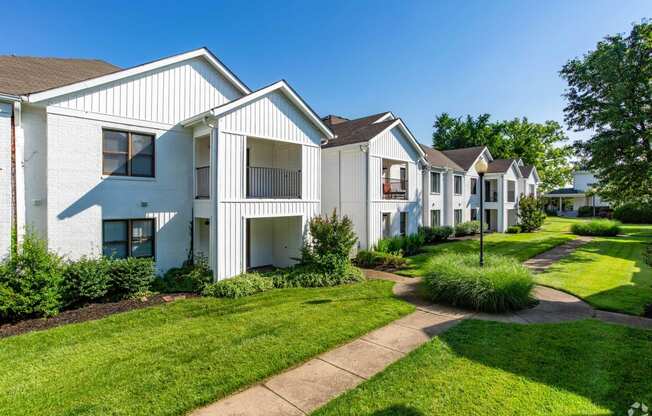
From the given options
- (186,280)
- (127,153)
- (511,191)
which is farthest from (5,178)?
(511,191)

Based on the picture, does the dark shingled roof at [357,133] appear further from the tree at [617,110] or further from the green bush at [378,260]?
the tree at [617,110]

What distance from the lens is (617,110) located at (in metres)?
17.5

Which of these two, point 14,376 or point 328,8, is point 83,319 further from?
point 328,8

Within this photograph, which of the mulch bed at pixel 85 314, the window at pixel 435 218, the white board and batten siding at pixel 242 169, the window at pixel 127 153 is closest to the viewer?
the mulch bed at pixel 85 314

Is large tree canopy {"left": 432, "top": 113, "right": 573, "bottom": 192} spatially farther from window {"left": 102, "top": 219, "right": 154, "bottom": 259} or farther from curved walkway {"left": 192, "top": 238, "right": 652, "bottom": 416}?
window {"left": 102, "top": 219, "right": 154, "bottom": 259}

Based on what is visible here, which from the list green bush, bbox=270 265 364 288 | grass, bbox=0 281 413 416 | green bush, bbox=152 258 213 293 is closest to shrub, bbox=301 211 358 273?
green bush, bbox=270 265 364 288

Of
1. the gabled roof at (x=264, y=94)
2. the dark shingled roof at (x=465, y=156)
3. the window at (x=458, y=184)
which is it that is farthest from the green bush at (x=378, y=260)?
the dark shingled roof at (x=465, y=156)

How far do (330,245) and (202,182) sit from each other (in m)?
5.55

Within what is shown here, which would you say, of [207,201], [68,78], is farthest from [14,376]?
[68,78]

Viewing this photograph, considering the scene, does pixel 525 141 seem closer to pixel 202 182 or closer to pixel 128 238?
pixel 202 182

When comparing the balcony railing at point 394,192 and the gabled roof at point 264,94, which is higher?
the gabled roof at point 264,94

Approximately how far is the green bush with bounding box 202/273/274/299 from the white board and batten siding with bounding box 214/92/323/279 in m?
0.43

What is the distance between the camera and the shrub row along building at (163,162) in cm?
894

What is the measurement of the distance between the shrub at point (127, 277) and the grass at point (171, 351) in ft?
4.27
